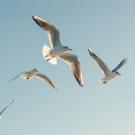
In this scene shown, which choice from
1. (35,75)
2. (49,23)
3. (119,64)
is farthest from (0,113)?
(119,64)

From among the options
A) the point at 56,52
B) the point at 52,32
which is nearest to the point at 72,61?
the point at 56,52

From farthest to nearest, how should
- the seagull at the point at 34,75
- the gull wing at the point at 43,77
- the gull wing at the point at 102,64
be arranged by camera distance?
the gull wing at the point at 43,77
the gull wing at the point at 102,64
the seagull at the point at 34,75

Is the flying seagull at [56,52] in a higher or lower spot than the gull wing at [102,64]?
higher

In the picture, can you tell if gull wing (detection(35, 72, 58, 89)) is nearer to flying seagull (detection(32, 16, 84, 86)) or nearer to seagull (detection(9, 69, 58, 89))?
seagull (detection(9, 69, 58, 89))

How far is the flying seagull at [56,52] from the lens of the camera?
24.5 meters

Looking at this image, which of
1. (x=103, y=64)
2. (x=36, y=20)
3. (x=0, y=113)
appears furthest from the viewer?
(x=103, y=64)

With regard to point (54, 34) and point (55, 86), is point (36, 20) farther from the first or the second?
point (55, 86)

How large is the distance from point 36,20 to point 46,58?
1.63 m

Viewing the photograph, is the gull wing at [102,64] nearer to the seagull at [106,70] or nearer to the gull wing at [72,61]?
the seagull at [106,70]

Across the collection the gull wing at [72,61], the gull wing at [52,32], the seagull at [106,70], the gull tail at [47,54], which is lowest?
the seagull at [106,70]

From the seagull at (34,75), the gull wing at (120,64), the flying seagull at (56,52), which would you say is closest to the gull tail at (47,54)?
the flying seagull at (56,52)

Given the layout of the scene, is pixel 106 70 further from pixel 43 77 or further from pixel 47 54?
pixel 47 54

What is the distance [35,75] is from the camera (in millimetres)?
26750

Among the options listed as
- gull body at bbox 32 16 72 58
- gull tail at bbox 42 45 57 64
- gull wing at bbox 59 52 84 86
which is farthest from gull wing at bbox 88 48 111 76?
gull tail at bbox 42 45 57 64
